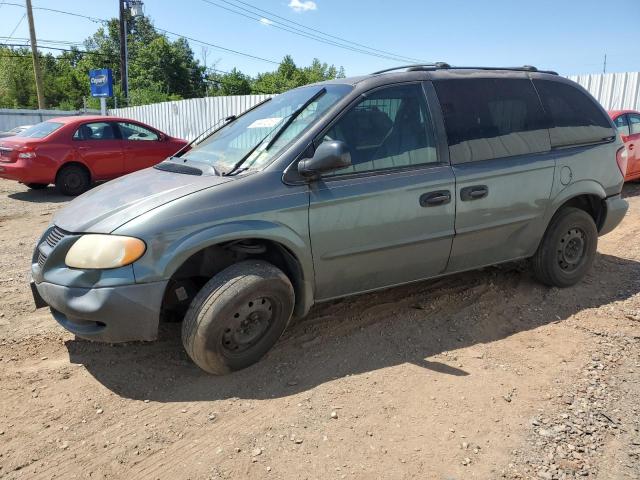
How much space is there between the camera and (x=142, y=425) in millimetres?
2707

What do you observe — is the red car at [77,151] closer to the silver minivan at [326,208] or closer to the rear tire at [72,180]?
the rear tire at [72,180]

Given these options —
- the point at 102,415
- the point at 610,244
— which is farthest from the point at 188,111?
the point at 102,415

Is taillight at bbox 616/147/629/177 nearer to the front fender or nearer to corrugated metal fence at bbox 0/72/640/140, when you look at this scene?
the front fender

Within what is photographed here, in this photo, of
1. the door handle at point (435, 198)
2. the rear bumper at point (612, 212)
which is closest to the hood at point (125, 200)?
the door handle at point (435, 198)

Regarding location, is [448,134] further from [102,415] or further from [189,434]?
[102,415]

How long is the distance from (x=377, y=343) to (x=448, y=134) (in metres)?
1.60

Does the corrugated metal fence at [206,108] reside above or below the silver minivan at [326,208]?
above

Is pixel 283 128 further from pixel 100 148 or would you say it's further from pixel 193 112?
pixel 193 112

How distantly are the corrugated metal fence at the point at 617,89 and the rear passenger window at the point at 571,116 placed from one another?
338 inches

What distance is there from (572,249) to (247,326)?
10.0 ft

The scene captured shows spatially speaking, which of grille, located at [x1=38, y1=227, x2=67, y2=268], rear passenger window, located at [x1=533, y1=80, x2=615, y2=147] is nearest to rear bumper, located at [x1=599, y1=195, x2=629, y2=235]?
rear passenger window, located at [x1=533, y1=80, x2=615, y2=147]

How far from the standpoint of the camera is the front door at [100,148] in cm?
995

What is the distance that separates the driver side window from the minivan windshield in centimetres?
19

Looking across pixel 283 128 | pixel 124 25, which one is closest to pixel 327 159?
pixel 283 128
